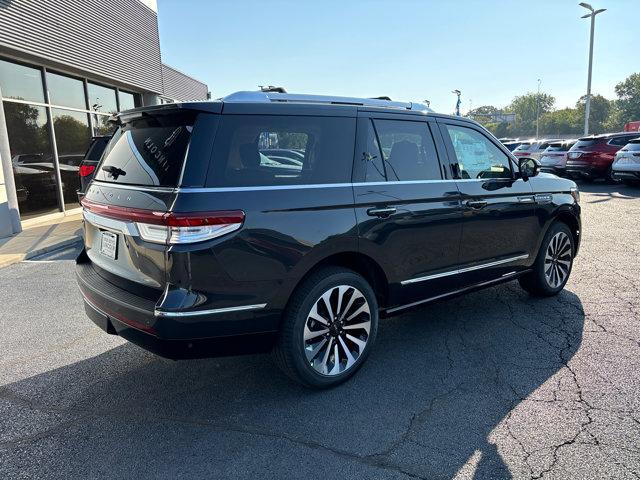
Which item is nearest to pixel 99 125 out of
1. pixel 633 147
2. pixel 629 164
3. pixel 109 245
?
pixel 109 245

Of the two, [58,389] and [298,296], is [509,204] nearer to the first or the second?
[298,296]

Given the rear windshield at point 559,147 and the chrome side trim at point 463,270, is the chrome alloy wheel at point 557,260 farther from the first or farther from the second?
the rear windshield at point 559,147

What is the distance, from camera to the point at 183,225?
2.54 metres

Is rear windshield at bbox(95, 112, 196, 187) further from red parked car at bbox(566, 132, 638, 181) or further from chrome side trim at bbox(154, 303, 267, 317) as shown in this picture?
red parked car at bbox(566, 132, 638, 181)

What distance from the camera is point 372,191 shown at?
3.33 m

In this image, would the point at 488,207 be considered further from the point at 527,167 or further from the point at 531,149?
the point at 531,149

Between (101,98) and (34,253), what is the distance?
24.6 feet

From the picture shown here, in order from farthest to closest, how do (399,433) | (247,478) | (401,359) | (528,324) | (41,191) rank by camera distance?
1. (41,191)
2. (528,324)
3. (401,359)
4. (399,433)
5. (247,478)

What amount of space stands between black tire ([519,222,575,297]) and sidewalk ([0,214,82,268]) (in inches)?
292

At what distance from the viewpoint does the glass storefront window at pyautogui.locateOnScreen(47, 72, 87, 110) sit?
11.3 m

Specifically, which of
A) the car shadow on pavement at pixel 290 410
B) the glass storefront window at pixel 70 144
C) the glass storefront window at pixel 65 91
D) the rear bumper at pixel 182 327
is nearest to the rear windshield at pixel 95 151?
the glass storefront window at pixel 70 144

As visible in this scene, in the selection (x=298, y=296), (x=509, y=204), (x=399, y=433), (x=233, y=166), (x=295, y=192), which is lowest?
(x=399, y=433)

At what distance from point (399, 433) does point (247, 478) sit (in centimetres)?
92

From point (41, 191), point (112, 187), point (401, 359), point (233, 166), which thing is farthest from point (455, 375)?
point (41, 191)
